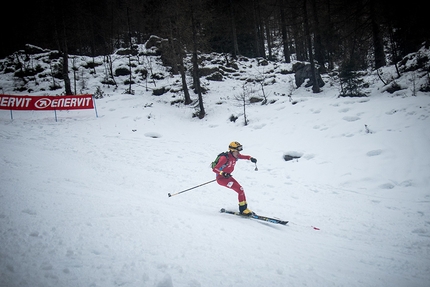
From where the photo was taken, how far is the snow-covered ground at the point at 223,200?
3.01 metres

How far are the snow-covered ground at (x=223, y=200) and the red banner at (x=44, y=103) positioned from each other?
0.84 meters

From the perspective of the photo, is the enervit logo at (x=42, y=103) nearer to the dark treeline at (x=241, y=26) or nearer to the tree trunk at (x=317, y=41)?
the dark treeline at (x=241, y=26)

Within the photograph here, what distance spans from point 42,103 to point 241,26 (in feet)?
93.2

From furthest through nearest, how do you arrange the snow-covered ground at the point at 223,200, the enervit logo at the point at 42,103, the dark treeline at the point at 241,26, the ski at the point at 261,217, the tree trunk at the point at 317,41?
1. the tree trunk at the point at 317,41
2. the enervit logo at the point at 42,103
3. the dark treeline at the point at 241,26
4. the ski at the point at 261,217
5. the snow-covered ground at the point at 223,200

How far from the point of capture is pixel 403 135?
8.48m

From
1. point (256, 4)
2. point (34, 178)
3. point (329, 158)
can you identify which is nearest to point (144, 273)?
point (34, 178)

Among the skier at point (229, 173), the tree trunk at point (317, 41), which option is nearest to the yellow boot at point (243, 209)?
the skier at point (229, 173)

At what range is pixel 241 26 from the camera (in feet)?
103

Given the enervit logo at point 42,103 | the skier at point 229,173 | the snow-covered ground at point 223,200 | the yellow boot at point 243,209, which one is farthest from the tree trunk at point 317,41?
the enervit logo at point 42,103

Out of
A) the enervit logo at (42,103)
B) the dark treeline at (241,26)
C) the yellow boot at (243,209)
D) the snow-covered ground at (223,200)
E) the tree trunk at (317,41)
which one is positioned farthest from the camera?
the tree trunk at (317,41)

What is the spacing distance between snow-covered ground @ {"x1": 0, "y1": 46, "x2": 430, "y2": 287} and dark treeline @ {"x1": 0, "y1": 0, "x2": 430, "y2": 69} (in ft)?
13.6

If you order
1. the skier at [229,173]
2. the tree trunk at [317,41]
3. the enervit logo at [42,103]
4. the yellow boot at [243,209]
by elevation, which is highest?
the tree trunk at [317,41]

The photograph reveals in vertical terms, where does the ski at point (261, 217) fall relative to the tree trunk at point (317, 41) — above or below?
below

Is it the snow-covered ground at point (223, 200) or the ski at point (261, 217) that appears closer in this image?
the snow-covered ground at point (223, 200)
